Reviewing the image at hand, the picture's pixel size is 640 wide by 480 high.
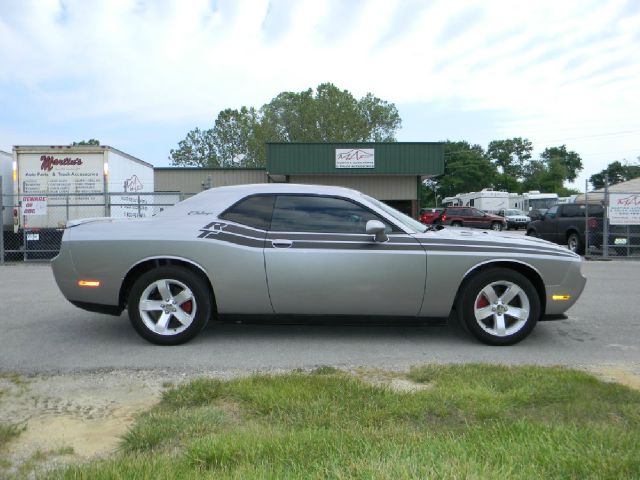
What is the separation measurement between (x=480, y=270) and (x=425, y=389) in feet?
5.94

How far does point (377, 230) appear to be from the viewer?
204 inches

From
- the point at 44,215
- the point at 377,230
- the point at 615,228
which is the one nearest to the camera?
the point at 377,230

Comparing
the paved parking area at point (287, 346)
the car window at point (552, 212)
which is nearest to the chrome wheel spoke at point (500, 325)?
the paved parking area at point (287, 346)

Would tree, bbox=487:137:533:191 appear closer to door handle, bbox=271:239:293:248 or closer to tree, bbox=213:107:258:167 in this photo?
tree, bbox=213:107:258:167

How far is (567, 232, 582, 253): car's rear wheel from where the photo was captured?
1695cm

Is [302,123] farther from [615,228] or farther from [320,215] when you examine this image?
[320,215]

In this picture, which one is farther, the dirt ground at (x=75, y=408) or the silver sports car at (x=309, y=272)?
the silver sports car at (x=309, y=272)

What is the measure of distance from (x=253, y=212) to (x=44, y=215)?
406 inches

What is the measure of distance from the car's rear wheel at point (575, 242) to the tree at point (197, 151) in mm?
53970

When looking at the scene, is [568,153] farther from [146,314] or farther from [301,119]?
[146,314]

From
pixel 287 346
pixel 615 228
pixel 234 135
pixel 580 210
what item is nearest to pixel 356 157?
pixel 580 210

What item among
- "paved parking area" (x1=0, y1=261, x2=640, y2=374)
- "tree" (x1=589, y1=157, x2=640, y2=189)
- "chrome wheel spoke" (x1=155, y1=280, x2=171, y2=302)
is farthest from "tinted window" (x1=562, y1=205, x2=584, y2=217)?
"tree" (x1=589, y1=157, x2=640, y2=189)

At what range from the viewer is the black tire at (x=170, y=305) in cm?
530

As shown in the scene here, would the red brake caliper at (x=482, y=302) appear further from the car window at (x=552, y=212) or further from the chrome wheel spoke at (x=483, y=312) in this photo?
the car window at (x=552, y=212)
